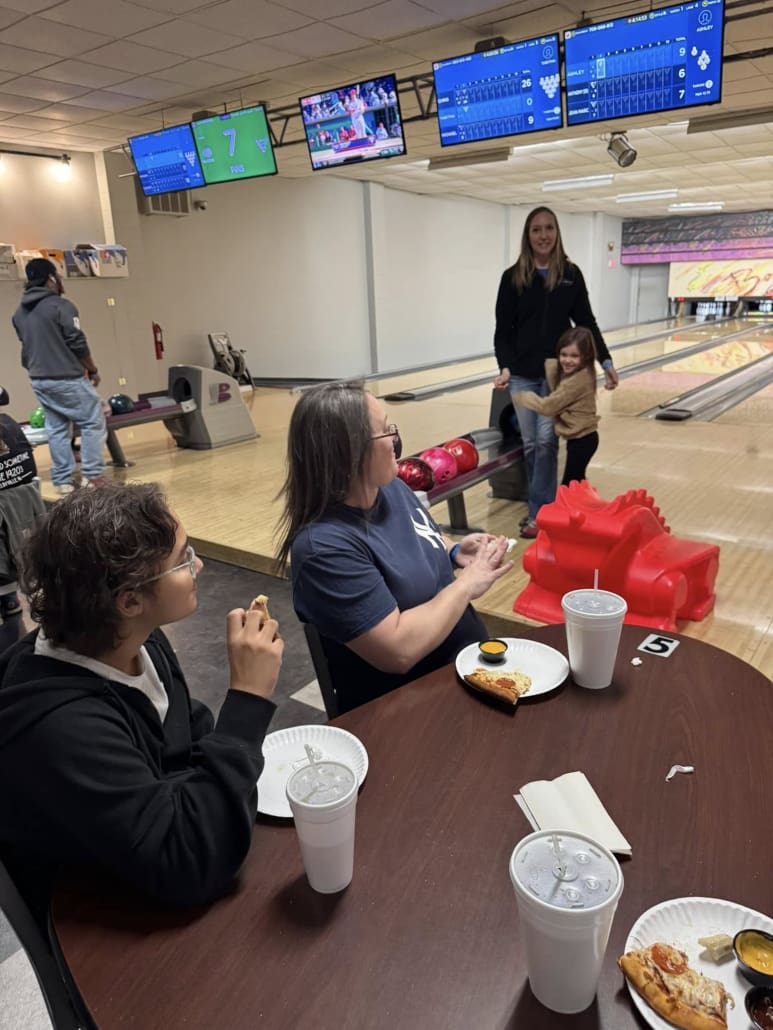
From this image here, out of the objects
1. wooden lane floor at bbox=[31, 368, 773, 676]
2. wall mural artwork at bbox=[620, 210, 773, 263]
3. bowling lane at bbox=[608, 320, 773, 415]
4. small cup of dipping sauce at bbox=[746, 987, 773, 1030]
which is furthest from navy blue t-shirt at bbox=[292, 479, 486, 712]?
wall mural artwork at bbox=[620, 210, 773, 263]

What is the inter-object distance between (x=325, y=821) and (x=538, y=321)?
294 cm

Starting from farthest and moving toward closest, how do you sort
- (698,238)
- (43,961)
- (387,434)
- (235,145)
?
1. (698,238)
2. (235,145)
3. (387,434)
4. (43,961)

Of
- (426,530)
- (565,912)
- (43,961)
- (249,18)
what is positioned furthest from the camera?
(249,18)

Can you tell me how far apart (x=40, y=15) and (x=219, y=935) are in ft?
14.5

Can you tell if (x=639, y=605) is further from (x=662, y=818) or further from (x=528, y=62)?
(x=528, y=62)

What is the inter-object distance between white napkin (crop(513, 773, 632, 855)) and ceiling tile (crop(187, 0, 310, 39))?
3.99 meters

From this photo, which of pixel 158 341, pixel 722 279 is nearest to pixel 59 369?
pixel 158 341

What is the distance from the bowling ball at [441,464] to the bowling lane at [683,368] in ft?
12.6

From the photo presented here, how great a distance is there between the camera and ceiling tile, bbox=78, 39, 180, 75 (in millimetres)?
4215

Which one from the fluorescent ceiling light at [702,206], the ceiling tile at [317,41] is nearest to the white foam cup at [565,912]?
the ceiling tile at [317,41]

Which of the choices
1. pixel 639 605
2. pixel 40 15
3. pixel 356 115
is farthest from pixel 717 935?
pixel 356 115

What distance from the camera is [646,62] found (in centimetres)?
350

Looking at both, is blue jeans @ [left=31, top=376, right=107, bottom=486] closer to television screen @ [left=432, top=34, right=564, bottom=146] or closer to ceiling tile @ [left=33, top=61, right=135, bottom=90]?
ceiling tile @ [left=33, top=61, right=135, bottom=90]

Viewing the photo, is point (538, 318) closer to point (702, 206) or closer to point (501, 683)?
point (501, 683)
